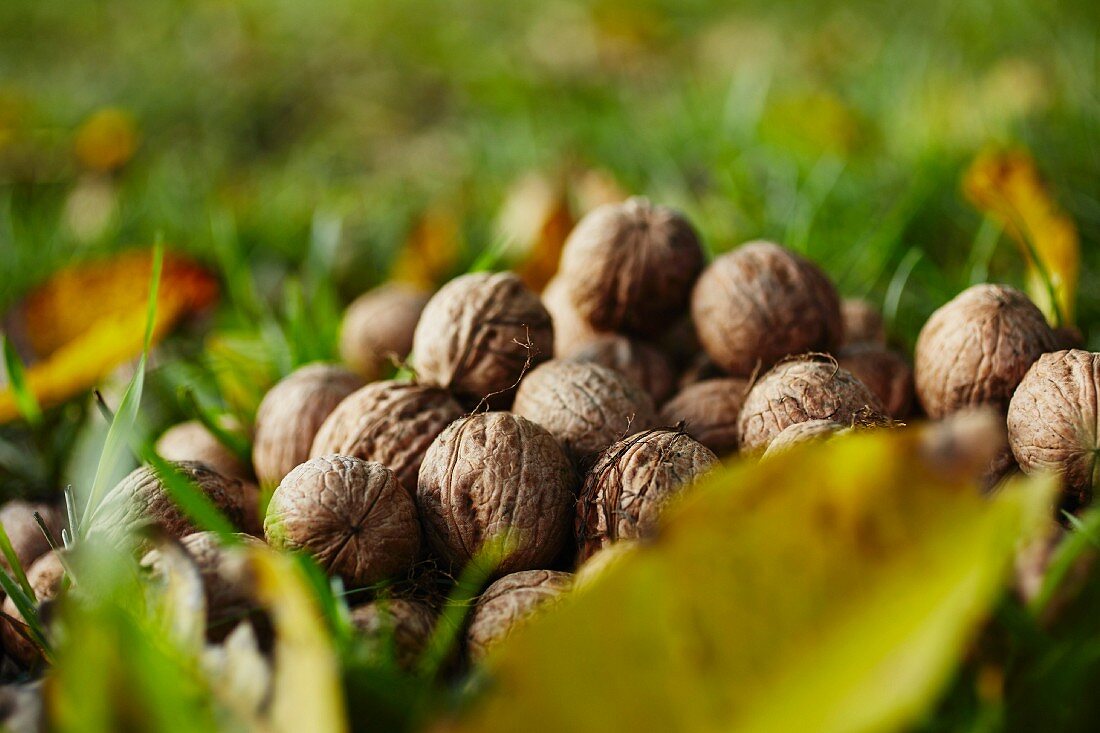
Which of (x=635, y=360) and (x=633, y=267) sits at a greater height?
(x=633, y=267)

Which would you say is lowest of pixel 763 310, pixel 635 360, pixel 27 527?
pixel 27 527

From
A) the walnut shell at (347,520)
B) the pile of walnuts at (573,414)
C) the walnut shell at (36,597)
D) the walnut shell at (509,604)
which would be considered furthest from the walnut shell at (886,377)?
the walnut shell at (36,597)

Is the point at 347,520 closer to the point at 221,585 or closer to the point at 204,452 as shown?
the point at 221,585

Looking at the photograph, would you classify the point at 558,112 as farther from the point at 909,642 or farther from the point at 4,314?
the point at 909,642

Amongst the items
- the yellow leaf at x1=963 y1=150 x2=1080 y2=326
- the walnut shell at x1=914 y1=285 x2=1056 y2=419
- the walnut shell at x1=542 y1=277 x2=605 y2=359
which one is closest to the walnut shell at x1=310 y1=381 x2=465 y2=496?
the walnut shell at x1=542 y1=277 x2=605 y2=359

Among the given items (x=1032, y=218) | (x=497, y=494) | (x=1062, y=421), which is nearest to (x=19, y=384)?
(x=497, y=494)

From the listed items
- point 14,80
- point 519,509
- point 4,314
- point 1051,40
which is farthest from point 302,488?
point 14,80

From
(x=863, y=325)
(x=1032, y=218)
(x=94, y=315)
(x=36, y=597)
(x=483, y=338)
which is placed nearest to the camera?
(x=36, y=597)

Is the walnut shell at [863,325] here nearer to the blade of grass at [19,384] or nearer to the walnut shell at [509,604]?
the walnut shell at [509,604]

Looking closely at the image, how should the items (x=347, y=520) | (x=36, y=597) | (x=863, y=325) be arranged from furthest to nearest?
1. (x=863, y=325)
2. (x=36, y=597)
3. (x=347, y=520)
